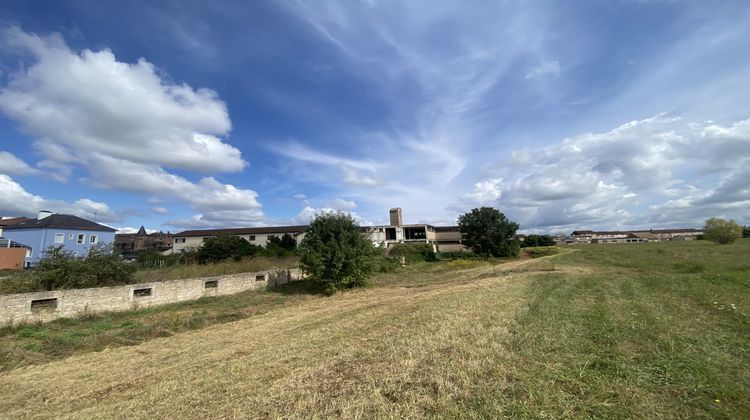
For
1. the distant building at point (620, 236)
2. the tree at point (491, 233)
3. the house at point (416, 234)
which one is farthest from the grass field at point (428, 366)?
the distant building at point (620, 236)

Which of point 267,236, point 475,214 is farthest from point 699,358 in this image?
point 267,236

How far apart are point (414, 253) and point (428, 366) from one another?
37.7 meters

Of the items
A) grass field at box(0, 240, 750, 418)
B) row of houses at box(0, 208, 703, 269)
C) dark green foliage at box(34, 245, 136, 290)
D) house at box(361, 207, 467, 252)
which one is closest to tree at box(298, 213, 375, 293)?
row of houses at box(0, 208, 703, 269)

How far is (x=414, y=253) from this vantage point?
4231 cm

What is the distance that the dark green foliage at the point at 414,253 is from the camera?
134ft

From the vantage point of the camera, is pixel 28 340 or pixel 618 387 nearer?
pixel 618 387

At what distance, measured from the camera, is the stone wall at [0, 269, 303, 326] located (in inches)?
415

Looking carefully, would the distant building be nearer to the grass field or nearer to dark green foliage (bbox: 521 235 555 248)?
dark green foliage (bbox: 521 235 555 248)

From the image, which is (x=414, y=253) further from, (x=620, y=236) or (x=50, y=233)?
(x=620, y=236)

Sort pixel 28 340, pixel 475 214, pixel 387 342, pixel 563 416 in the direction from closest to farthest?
pixel 563 416 → pixel 387 342 → pixel 28 340 → pixel 475 214

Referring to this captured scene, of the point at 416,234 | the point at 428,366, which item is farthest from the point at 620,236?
the point at 428,366

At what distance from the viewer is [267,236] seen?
166ft

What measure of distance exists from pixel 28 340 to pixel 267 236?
4223 centimetres

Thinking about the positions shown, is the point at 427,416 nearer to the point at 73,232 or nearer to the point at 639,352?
the point at 639,352
